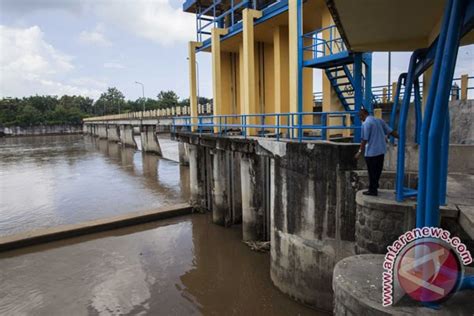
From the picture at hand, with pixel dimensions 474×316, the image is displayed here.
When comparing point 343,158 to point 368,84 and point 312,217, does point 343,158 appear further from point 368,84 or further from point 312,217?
point 368,84

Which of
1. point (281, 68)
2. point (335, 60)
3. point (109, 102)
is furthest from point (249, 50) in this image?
point (109, 102)

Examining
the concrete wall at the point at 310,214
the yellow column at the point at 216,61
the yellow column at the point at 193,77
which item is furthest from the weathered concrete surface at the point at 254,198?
the yellow column at the point at 193,77

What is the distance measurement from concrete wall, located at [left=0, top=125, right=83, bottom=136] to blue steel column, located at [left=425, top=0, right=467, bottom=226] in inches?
3877

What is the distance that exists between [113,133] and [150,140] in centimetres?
2348

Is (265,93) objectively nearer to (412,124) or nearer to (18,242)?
(412,124)

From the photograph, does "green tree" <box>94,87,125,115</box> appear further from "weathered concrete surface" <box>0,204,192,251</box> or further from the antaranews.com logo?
the antaranews.com logo

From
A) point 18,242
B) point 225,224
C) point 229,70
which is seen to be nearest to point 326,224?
point 225,224

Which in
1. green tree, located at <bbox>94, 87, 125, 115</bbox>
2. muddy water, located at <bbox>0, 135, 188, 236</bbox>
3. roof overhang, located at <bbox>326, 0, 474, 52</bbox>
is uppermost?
green tree, located at <bbox>94, 87, 125, 115</bbox>

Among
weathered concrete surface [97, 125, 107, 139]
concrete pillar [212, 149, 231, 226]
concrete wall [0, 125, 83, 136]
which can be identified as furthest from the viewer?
concrete wall [0, 125, 83, 136]

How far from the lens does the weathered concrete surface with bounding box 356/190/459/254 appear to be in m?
4.85

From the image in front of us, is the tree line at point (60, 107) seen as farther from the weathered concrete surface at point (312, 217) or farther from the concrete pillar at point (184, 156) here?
the weathered concrete surface at point (312, 217)

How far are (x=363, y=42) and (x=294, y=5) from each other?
377cm

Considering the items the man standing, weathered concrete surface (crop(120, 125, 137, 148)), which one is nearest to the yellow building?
the man standing

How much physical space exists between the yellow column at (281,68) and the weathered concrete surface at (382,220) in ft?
24.8
